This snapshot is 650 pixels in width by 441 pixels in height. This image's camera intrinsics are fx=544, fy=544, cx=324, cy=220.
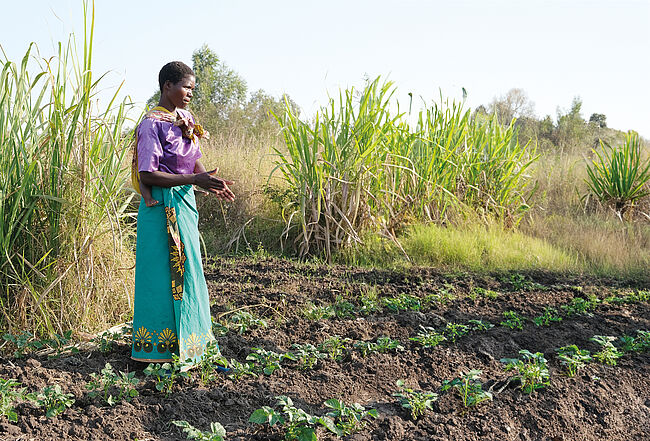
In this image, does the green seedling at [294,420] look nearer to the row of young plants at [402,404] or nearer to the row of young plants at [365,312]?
the row of young plants at [402,404]

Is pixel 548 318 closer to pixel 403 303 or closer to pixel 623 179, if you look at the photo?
pixel 403 303

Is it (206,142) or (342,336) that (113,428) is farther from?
(206,142)

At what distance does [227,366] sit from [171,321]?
0.35 metres

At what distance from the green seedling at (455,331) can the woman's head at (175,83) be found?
1.97m

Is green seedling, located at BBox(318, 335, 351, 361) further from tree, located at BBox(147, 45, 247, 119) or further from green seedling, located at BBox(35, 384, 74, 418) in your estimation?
tree, located at BBox(147, 45, 247, 119)

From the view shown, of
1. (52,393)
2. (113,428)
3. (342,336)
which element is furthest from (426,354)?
(52,393)

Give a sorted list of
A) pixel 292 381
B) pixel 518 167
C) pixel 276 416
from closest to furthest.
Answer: pixel 276 416, pixel 292 381, pixel 518 167

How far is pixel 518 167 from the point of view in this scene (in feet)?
24.6

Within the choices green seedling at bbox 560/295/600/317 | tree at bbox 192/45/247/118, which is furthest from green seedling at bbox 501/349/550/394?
tree at bbox 192/45/247/118

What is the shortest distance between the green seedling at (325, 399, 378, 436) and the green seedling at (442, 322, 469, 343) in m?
1.17

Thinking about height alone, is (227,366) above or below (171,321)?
below

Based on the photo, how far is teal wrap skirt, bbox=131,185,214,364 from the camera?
2518 millimetres

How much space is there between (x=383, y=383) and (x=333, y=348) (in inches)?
13.8

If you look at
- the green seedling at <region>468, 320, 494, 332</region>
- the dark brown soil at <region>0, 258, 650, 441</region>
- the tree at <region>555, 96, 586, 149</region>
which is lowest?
the dark brown soil at <region>0, 258, 650, 441</region>
